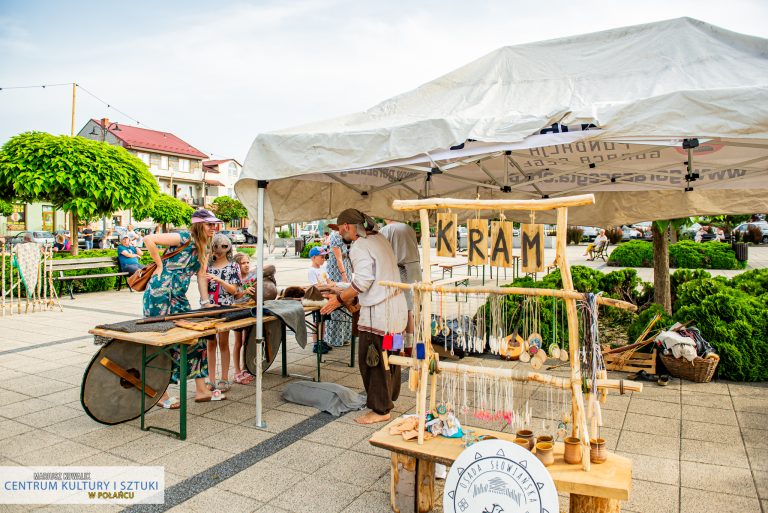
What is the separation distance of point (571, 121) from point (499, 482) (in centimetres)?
205

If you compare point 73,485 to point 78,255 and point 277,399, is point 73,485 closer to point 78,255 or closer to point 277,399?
point 277,399

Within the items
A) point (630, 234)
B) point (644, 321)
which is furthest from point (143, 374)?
point (630, 234)

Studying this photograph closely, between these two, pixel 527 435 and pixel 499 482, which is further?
pixel 527 435

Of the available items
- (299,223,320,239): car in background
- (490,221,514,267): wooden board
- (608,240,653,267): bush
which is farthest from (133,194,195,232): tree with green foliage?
(490,221,514,267): wooden board

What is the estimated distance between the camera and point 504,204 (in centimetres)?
269

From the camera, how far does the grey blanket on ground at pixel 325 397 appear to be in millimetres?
4590

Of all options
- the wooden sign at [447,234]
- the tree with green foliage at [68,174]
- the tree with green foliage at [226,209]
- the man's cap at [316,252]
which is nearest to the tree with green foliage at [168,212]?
the tree with green foliage at [226,209]

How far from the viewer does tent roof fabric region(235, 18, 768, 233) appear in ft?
9.77

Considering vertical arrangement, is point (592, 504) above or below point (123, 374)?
below

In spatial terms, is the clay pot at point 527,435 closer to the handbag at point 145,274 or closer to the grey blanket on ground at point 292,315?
the grey blanket on ground at point 292,315

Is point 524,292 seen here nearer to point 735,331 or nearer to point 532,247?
point 532,247

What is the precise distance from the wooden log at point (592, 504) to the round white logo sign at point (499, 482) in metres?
0.35

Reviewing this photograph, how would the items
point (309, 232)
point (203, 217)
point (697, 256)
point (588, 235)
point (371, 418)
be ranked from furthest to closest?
point (309, 232)
point (588, 235)
point (697, 256)
point (203, 217)
point (371, 418)

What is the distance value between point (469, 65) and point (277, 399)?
3460mm
